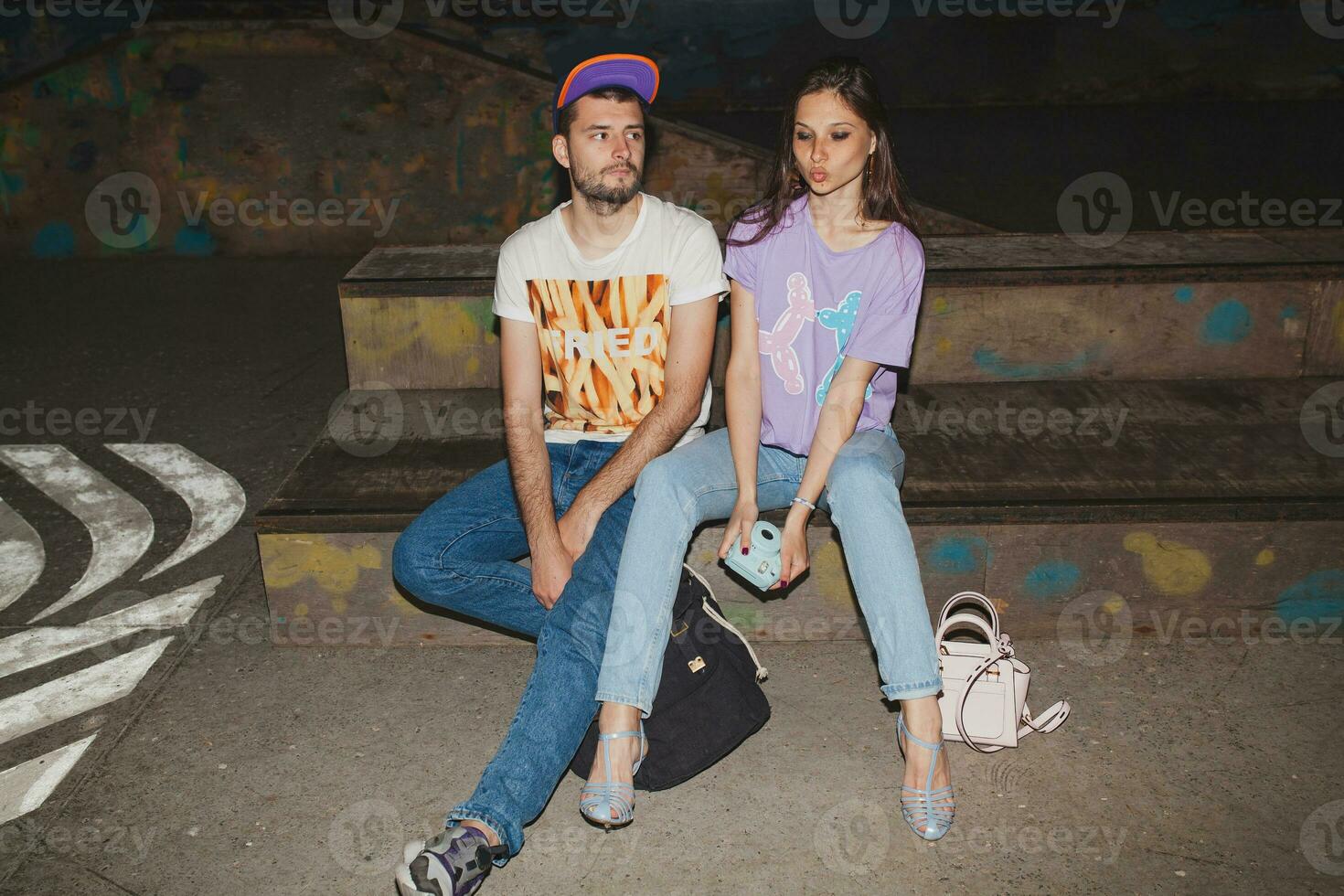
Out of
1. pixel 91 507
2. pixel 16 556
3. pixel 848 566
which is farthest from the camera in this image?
pixel 91 507

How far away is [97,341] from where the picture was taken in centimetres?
614

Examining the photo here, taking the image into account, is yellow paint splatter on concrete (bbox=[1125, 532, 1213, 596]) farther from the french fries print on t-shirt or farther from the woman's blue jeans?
the french fries print on t-shirt

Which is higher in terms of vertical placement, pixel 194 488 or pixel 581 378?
pixel 581 378

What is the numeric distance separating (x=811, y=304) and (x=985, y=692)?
1122mm

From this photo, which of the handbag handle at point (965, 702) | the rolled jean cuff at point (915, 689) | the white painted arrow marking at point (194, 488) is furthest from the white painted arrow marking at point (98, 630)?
the handbag handle at point (965, 702)

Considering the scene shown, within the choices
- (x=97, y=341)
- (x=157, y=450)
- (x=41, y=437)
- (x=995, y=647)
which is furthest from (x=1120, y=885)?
(x=97, y=341)

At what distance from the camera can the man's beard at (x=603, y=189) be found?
298 cm

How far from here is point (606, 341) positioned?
10.2ft

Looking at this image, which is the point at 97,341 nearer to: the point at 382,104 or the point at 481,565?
the point at 382,104

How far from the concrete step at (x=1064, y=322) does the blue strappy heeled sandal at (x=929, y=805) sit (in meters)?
1.86

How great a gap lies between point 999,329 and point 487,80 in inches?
190

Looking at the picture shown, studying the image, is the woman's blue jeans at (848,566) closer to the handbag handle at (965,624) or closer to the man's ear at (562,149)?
the handbag handle at (965,624)

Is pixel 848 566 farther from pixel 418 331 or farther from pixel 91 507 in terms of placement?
pixel 91 507

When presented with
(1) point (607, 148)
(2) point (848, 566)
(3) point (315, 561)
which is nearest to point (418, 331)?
(3) point (315, 561)
